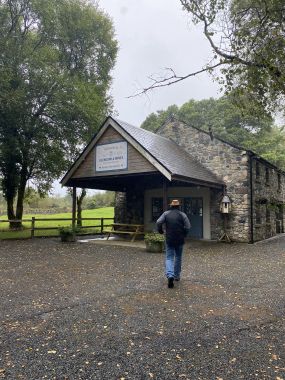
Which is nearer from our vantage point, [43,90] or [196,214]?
[196,214]

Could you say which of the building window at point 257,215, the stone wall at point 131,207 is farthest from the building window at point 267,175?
the stone wall at point 131,207

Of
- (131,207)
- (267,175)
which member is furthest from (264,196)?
(131,207)

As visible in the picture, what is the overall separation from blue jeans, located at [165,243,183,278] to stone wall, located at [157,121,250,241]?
29.2ft

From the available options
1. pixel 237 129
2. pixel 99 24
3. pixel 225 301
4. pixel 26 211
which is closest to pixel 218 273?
pixel 225 301

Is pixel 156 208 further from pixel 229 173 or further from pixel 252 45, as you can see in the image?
pixel 252 45

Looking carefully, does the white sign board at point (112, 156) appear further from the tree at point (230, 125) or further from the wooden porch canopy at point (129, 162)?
the tree at point (230, 125)

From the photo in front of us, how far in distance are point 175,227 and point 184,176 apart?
6096 mm

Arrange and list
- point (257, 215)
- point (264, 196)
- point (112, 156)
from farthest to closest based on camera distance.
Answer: point (264, 196)
point (257, 215)
point (112, 156)

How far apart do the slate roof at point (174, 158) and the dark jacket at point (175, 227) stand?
511 centimetres

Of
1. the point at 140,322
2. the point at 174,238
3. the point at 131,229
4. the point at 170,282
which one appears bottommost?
the point at 140,322

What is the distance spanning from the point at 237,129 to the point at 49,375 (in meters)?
38.4

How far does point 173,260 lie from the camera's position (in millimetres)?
7156

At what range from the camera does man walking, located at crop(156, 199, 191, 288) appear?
278 inches

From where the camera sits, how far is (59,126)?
2094 cm
